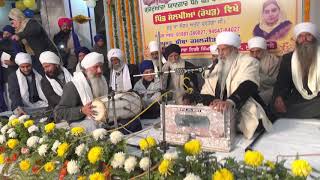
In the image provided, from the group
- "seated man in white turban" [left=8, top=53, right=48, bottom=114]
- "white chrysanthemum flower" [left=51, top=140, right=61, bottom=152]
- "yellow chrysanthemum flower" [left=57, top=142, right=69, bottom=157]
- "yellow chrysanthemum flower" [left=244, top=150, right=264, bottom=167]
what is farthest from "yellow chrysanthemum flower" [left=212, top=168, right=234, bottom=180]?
"seated man in white turban" [left=8, top=53, right=48, bottom=114]

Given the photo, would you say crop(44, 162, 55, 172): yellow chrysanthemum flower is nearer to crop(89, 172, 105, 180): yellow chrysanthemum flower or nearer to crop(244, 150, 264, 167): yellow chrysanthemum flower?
crop(89, 172, 105, 180): yellow chrysanthemum flower

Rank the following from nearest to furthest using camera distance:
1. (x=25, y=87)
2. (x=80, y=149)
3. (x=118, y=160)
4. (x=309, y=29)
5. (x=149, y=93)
A: 1. (x=118, y=160)
2. (x=80, y=149)
3. (x=309, y=29)
4. (x=149, y=93)
5. (x=25, y=87)

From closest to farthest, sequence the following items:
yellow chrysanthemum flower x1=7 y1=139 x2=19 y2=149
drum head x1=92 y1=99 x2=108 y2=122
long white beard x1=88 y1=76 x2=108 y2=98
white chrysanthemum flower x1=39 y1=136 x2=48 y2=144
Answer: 1. white chrysanthemum flower x1=39 y1=136 x2=48 y2=144
2. yellow chrysanthemum flower x1=7 y1=139 x2=19 y2=149
3. drum head x1=92 y1=99 x2=108 y2=122
4. long white beard x1=88 y1=76 x2=108 y2=98

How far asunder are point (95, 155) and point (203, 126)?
922mm

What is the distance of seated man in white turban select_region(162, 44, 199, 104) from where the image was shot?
3.15 metres

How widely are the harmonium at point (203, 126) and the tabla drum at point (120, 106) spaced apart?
1.81 feet

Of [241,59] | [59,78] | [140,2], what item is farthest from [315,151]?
[140,2]

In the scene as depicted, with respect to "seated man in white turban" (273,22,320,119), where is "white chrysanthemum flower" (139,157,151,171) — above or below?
below

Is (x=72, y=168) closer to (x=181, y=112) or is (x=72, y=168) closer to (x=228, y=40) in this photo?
(x=181, y=112)

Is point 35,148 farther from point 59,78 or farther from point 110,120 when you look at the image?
point 59,78

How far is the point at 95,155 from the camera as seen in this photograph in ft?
6.08

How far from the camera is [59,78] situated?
360 centimetres

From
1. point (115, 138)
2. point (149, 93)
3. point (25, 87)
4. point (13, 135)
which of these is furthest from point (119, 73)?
point (115, 138)

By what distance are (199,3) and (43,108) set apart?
8.54 feet
